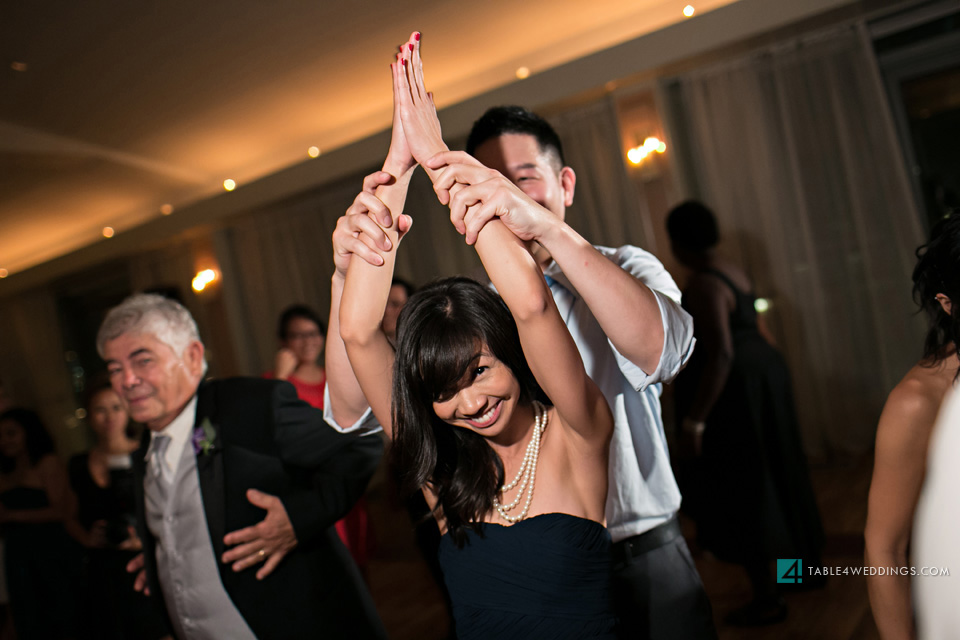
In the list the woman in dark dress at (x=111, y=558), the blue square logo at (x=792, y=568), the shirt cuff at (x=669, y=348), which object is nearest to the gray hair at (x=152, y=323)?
the woman in dark dress at (x=111, y=558)

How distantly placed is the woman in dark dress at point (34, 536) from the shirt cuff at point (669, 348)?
12.9ft

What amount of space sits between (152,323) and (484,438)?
112cm

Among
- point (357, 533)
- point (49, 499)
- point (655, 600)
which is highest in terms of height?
point (49, 499)

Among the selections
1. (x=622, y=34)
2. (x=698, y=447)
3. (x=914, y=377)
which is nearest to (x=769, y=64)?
(x=622, y=34)

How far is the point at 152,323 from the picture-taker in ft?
6.23

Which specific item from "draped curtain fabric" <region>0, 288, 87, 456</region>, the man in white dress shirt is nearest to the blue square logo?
the man in white dress shirt

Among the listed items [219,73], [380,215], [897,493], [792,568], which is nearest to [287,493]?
[380,215]

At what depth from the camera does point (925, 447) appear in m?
1.05

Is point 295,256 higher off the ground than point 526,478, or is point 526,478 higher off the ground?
point 295,256

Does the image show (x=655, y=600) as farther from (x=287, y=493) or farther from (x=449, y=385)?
(x=287, y=493)

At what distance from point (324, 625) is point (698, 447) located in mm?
1694

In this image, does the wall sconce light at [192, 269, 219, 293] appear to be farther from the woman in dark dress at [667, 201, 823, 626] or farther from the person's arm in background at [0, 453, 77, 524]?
the woman in dark dress at [667, 201, 823, 626]

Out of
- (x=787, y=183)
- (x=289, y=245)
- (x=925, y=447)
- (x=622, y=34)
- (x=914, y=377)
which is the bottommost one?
(x=925, y=447)

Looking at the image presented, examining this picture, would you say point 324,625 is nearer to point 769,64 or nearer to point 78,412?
point 769,64
